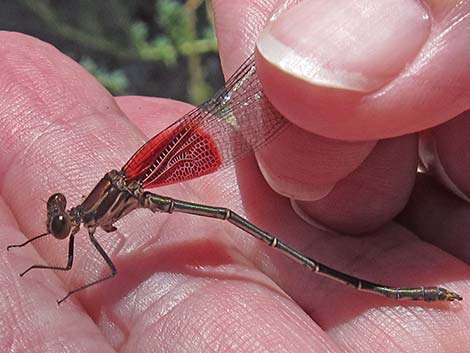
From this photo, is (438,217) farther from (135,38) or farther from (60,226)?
(135,38)

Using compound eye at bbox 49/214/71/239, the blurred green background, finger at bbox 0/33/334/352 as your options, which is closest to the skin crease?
finger at bbox 0/33/334/352

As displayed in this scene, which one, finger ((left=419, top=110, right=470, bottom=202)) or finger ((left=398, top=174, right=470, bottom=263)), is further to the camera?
finger ((left=398, top=174, right=470, bottom=263))

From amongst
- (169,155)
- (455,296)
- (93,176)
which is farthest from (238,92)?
(455,296)

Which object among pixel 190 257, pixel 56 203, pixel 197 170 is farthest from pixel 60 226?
pixel 197 170

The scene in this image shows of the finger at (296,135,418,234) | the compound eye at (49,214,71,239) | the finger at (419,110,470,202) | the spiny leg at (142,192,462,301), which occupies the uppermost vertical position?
the finger at (419,110,470,202)

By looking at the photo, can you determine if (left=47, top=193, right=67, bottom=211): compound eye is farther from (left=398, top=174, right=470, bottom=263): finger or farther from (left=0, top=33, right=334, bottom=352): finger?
(left=398, top=174, right=470, bottom=263): finger

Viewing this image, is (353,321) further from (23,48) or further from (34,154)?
(23,48)

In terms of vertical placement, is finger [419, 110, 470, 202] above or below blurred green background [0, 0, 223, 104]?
above
